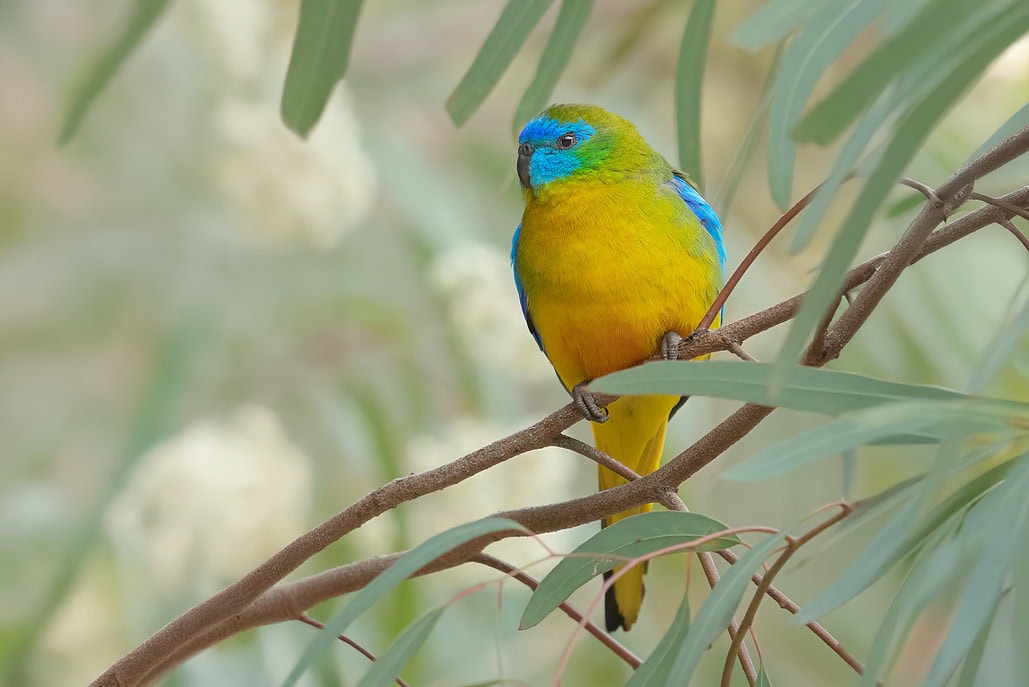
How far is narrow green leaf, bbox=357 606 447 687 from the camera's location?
953 mm

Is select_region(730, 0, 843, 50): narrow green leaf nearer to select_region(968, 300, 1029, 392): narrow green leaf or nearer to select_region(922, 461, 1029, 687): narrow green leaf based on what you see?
select_region(968, 300, 1029, 392): narrow green leaf

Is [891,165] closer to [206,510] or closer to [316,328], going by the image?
[206,510]

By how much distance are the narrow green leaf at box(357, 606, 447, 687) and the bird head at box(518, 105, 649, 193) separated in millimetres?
1008

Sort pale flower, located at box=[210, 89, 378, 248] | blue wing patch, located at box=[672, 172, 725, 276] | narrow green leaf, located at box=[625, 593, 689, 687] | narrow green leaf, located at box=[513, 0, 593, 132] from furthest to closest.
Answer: pale flower, located at box=[210, 89, 378, 248] → blue wing patch, located at box=[672, 172, 725, 276] → narrow green leaf, located at box=[513, 0, 593, 132] → narrow green leaf, located at box=[625, 593, 689, 687]

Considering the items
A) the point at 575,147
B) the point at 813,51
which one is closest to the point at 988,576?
the point at 813,51

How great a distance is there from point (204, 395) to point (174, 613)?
2.78 feet

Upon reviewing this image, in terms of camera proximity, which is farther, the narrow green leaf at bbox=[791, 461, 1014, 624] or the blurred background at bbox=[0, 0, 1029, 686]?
the blurred background at bbox=[0, 0, 1029, 686]

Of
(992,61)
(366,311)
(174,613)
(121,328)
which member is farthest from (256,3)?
(992,61)

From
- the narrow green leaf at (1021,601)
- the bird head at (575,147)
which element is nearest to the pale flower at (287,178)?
the bird head at (575,147)

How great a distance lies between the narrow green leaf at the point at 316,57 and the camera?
3.40 ft

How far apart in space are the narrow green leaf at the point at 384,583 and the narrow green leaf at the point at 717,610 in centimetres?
17

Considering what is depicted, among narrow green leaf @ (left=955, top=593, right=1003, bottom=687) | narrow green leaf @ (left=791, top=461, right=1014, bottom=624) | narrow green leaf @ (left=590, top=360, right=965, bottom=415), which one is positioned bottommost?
narrow green leaf @ (left=955, top=593, right=1003, bottom=687)

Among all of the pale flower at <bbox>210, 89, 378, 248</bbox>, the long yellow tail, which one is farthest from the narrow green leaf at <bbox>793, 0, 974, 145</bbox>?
the pale flower at <bbox>210, 89, 378, 248</bbox>

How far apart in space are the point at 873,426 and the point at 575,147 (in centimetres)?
120
